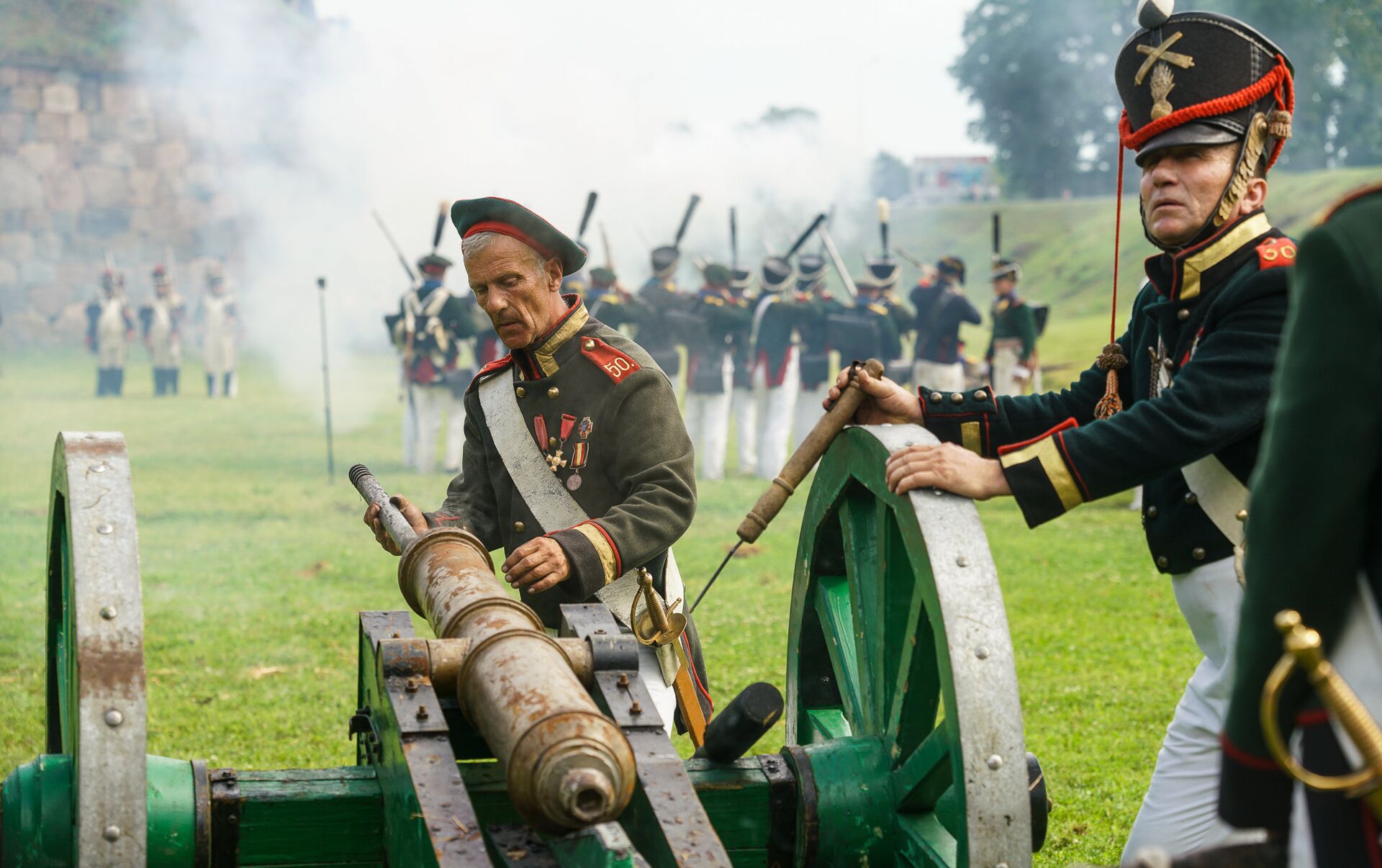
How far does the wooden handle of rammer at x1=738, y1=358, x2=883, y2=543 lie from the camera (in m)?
2.70

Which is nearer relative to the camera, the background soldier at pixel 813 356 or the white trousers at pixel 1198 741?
the white trousers at pixel 1198 741

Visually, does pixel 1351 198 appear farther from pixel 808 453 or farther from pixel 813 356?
pixel 813 356

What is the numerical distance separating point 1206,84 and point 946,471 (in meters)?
0.79

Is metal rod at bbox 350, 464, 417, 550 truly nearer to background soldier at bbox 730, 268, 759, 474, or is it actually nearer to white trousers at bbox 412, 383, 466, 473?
white trousers at bbox 412, 383, 466, 473

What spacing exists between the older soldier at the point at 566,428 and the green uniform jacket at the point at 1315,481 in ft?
5.22

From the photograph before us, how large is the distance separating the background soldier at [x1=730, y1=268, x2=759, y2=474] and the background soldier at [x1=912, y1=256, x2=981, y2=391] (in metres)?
1.49

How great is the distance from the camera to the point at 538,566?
274 cm

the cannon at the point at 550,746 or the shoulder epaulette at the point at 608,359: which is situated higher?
the shoulder epaulette at the point at 608,359

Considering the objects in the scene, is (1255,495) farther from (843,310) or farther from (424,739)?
(843,310)

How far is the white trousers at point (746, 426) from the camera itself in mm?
13555

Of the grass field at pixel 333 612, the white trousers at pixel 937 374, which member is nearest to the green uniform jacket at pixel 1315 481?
the grass field at pixel 333 612

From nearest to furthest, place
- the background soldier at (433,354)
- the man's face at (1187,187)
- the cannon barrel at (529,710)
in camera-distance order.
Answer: the cannon barrel at (529,710)
the man's face at (1187,187)
the background soldier at (433,354)

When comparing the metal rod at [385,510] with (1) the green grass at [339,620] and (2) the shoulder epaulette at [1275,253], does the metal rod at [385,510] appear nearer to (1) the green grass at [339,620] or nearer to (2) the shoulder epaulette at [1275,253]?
(2) the shoulder epaulette at [1275,253]

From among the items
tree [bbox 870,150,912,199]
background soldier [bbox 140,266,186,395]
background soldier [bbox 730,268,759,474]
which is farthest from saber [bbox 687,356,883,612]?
tree [bbox 870,150,912,199]
